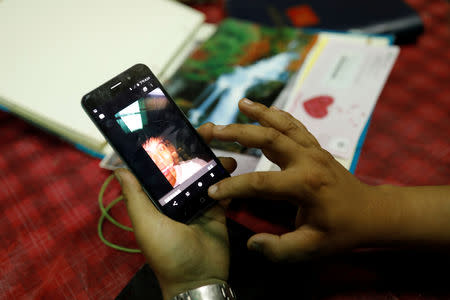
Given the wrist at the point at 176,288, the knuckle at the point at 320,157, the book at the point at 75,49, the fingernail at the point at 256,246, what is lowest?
the wrist at the point at 176,288

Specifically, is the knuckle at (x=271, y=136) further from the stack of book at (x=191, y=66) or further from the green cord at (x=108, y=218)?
the green cord at (x=108, y=218)

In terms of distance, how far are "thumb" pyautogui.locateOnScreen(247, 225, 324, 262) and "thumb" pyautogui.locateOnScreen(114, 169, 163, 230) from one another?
0.46 feet

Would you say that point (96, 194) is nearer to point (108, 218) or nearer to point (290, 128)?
point (108, 218)

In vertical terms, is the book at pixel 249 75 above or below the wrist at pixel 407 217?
above

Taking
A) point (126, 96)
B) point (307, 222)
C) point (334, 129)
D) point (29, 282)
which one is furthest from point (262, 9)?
point (29, 282)

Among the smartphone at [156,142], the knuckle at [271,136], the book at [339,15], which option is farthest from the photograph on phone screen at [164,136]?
the book at [339,15]

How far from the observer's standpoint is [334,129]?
1.93ft

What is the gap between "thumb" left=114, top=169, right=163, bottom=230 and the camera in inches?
16.2

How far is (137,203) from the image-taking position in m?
0.42

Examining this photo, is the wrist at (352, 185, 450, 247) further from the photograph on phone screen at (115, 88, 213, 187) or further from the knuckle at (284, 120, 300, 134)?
the photograph on phone screen at (115, 88, 213, 187)

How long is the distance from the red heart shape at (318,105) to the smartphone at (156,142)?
0.77 ft

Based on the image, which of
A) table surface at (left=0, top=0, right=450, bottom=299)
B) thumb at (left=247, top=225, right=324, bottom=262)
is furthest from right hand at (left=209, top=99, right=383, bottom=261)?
table surface at (left=0, top=0, right=450, bottom=299)

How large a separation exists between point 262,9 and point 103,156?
53 cm

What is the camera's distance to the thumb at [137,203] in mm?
412
